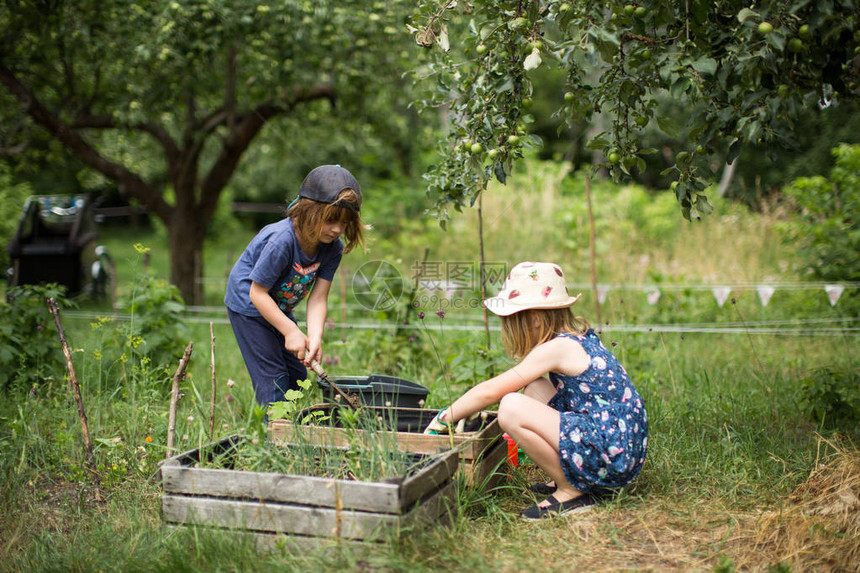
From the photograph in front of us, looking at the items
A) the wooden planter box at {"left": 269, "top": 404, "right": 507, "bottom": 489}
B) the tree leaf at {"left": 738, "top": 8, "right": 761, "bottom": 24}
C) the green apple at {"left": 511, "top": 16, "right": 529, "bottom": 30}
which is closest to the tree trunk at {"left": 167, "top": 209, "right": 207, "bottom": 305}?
the wooden planter box at {"left": 269, "top": 404, "right": 507, "bottom": 489}

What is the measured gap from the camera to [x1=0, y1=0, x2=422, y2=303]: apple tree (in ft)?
21.5

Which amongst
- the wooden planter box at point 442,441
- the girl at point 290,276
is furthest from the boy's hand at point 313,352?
the wooden planter box at point 442,441

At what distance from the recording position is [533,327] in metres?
2.73

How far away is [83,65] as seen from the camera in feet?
26.1

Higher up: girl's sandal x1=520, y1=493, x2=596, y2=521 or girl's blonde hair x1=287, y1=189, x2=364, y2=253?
girl's blonde hair x1=287, y1=189, x2=364, y2=253

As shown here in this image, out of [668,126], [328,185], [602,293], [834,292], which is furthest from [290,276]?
[834,292]

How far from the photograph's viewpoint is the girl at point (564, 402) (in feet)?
8.46

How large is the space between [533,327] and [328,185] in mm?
1051

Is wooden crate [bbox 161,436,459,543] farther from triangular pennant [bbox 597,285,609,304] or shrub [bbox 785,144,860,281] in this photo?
shrub [bbox 785,144,860,281]

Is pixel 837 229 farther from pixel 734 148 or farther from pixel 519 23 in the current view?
pixel 519 23

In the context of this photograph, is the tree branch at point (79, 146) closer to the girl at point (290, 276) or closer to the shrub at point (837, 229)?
the girl at point (290, 276)

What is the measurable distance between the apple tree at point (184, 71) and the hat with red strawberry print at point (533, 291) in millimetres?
4696

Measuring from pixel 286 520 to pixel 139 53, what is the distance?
5.59m

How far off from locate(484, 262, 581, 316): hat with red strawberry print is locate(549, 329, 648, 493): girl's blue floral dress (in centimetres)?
15
